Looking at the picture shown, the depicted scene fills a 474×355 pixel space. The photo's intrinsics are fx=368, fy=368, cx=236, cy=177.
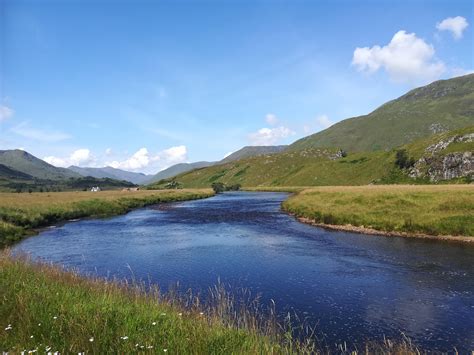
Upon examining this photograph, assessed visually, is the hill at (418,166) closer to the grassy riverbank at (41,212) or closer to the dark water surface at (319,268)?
the dark water surface at (319,268)

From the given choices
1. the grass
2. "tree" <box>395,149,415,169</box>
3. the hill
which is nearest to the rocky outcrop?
the hill

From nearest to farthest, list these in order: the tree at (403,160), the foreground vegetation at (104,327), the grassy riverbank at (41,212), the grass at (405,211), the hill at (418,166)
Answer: the foreground vegetation at (104,327) → the grass at (405,211) → the grassy riverbank at (41,212) → the hill at (418,166) → the tree at (403,160)

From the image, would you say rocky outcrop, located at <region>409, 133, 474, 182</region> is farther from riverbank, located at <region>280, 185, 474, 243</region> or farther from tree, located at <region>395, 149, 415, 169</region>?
riverbank, located at <region>280, 185, 474, 243</region>

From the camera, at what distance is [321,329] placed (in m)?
17.4

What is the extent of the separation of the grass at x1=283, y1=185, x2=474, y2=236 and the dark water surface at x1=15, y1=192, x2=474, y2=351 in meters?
4.39

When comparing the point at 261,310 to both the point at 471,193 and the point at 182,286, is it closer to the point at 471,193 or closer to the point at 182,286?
the point at 182,286

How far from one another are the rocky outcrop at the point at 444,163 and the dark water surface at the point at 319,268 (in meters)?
80.4

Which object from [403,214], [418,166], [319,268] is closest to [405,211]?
[403,214]

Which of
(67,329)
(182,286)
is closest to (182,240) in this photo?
(182,286)

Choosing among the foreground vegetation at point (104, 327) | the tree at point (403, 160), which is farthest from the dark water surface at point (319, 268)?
the tree at point (403, 160)

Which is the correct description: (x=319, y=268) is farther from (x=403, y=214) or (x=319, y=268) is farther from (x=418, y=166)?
(x=418, y=166)

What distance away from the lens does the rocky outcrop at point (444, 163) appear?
107738 millimetres

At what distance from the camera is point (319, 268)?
94.2ft

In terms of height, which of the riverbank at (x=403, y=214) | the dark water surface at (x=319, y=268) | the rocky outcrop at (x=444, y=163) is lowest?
the dark water surface at (x=319, y=268)
